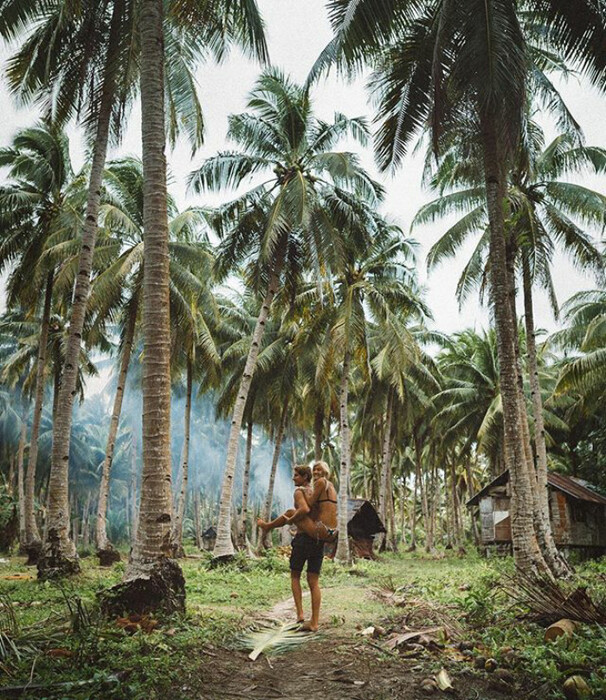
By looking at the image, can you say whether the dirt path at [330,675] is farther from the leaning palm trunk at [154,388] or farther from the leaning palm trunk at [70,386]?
the leaning palm trunk at [70,386]

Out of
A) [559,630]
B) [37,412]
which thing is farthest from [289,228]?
[559,630]

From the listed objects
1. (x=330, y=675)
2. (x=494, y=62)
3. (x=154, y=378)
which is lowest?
(x=330, y=675)

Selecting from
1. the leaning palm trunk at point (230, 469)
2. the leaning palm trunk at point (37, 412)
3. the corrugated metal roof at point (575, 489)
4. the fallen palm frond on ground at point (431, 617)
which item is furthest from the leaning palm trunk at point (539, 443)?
the leaning palm trunk at point (37, 412)

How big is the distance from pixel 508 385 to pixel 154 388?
5.86m

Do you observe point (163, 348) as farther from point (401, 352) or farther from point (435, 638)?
point (401, 352)

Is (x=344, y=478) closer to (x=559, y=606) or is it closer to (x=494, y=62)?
(x=494, y=62)

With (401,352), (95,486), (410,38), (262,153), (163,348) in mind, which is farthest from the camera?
(95,486)

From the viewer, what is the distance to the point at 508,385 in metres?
9.85

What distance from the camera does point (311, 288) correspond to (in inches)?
824

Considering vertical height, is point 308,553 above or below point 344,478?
below

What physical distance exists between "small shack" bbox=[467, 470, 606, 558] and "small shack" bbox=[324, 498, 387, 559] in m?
4.90

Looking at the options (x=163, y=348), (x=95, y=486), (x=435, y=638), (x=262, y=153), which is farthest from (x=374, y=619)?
(x=95, y=486)

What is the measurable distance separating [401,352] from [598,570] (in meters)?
8.62

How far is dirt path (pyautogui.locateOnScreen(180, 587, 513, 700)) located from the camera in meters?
4.27
